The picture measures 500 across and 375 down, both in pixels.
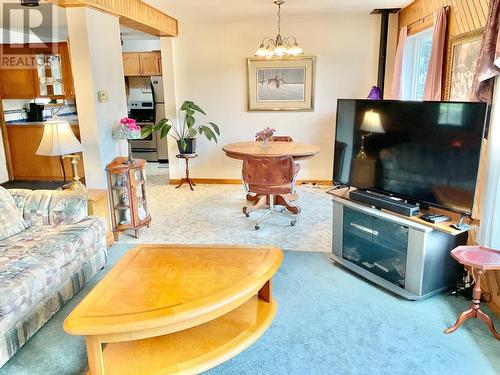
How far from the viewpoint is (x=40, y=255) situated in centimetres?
249

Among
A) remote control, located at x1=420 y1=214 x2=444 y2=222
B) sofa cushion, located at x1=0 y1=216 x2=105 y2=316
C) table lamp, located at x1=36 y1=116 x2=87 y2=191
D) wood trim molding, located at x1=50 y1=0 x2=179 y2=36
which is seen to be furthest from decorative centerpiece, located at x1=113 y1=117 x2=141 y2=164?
remote control, located at x1=420 y1=214 x2=444 y2=222

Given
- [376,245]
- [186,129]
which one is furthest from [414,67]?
[186,129]

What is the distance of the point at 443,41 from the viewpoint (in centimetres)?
340

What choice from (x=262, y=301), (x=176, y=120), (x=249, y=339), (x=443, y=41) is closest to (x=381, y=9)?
(x=443, y=41)

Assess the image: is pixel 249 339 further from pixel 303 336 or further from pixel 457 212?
pixel 457 212

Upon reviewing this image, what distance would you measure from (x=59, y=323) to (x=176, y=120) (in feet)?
13.4

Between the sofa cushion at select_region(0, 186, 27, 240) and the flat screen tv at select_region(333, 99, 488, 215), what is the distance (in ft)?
8.41

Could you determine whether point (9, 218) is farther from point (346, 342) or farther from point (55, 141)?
point (346, 342)

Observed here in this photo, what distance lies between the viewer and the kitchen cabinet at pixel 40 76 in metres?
5.63

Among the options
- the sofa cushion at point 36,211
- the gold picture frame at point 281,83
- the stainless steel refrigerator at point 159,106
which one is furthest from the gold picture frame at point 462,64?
the stainless steel refrigerator at point 159,106

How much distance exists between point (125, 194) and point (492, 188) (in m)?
3.15

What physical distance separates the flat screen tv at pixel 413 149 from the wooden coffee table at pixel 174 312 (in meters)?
1.16

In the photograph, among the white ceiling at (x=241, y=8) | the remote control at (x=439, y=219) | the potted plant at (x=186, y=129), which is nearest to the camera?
the remote control at (x=439, y=219)

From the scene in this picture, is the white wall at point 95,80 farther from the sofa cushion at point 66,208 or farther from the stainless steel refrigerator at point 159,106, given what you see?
the stainless steel refrigerator at point 159,106
